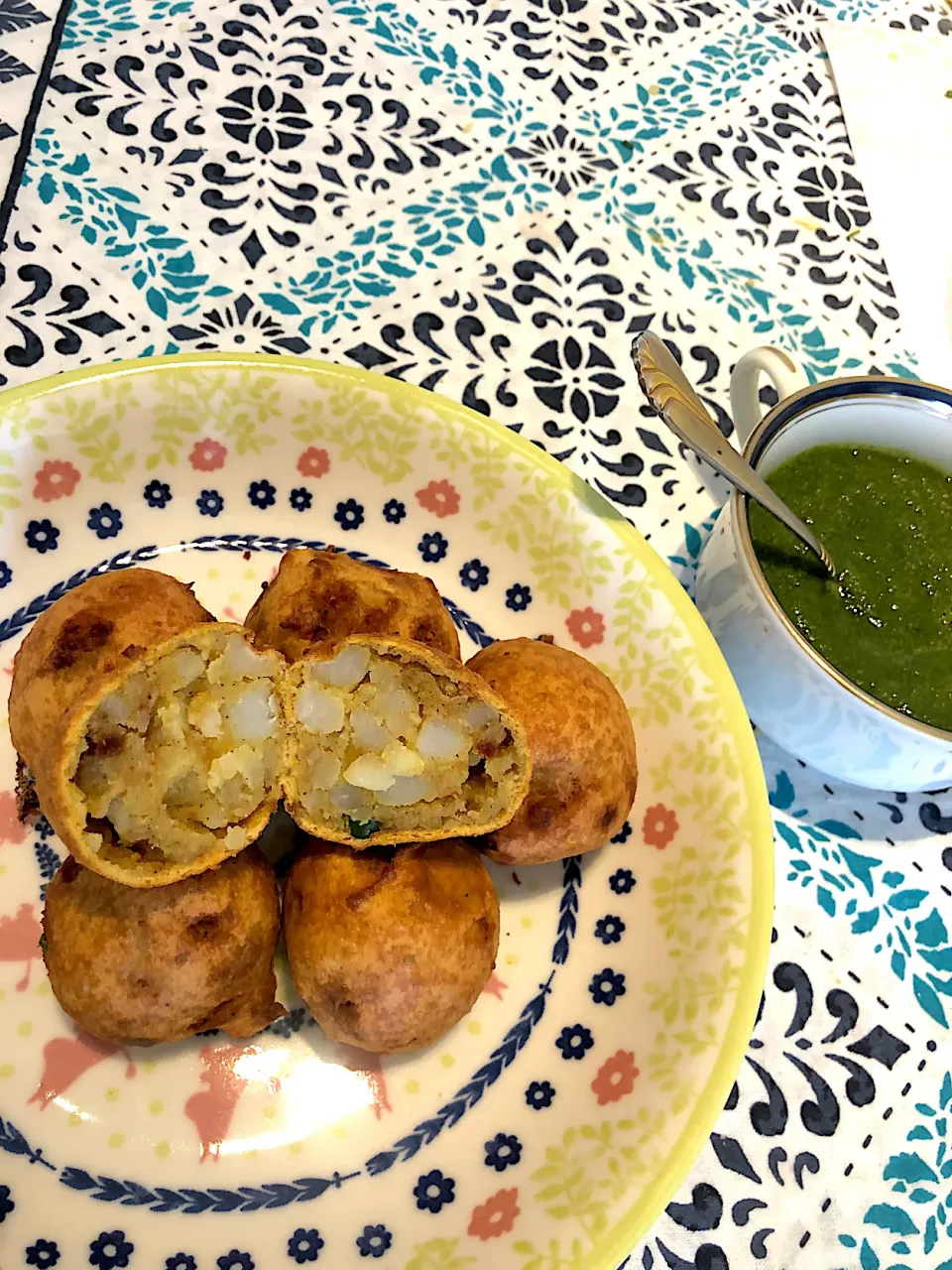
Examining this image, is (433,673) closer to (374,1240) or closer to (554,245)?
(374,1240)

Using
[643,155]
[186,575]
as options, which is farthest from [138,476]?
[643,155]

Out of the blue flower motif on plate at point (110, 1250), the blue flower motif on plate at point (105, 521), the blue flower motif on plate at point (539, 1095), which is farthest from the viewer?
the blue flower motif on plate at point (105, 521)

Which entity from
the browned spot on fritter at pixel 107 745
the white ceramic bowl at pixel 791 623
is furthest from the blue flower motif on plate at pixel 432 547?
the browned spot on fritter at pixel 107 745

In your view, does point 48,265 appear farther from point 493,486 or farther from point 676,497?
point 676,497

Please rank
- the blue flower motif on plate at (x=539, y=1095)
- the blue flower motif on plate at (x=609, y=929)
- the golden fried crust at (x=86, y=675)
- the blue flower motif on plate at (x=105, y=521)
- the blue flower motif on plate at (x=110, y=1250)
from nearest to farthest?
the golden fried crust at (x=86, y=675) < the blue flower motif on plate at (x=110, y=1250) < the blue flower motif on plate at (x=539, y=1095) < the blue flower motif on plate at (x=609, y=929) < the blue flower motif on plate at (x=105, y=521)

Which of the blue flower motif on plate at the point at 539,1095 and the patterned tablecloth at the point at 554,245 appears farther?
the patterned tablecloth at the point at 554,245

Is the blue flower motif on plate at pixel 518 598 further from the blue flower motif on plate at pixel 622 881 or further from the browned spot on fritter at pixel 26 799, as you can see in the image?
the browned spot on fritter at pixel 26 799

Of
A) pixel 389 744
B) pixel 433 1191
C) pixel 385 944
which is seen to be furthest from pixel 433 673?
pixel 433 1191
